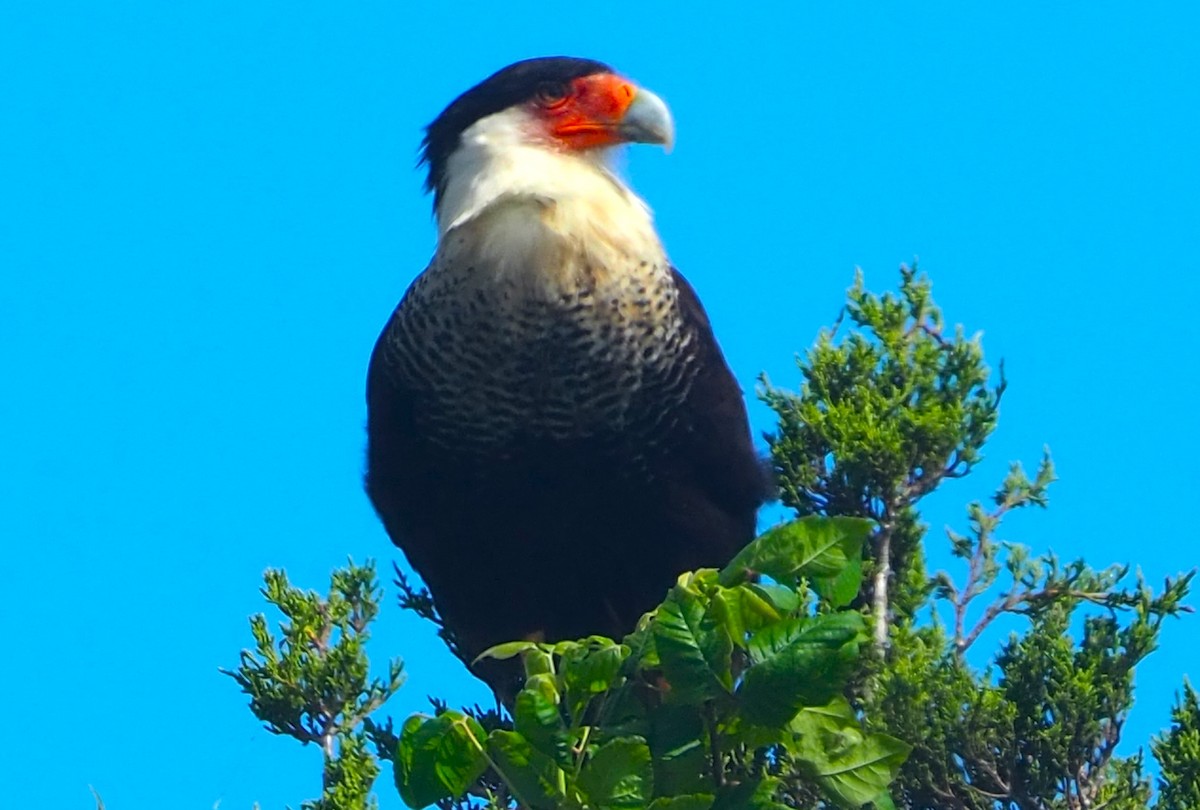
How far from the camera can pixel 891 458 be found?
4.69 meters

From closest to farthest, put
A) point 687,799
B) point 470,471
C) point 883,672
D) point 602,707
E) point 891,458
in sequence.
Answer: point 687,799 < point 602,707 < point 883,672 < point 891,458 < point 470,471

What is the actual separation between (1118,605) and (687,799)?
2425 mm

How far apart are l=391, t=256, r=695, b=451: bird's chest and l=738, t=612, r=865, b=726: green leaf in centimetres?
251

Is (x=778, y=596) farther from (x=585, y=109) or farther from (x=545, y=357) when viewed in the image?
(x=585, y=109)

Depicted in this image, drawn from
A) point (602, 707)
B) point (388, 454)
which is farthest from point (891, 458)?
point (602, 707)

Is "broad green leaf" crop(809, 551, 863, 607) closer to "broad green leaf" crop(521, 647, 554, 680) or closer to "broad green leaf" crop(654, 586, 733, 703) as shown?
"broad green leaf" crop(654, 586, 733, 703)

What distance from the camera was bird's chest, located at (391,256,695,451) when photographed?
499 centimetres

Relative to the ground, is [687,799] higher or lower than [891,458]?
lower

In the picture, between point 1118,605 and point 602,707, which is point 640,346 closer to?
point 1118,605

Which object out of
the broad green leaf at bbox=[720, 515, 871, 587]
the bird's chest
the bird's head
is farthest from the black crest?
the broad green leaf at bbox=[720, 515, 871, 587]

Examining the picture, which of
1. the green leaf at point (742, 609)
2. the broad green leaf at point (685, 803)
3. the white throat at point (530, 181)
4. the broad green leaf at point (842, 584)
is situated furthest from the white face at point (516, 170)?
the broad green leaf at point (685, 803)

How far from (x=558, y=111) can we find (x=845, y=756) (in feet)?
9.80

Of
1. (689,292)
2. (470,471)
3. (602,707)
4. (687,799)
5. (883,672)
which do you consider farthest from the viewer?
(689,292)

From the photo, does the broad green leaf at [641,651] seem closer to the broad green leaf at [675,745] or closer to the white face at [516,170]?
the broad green leaf at [675,745]
